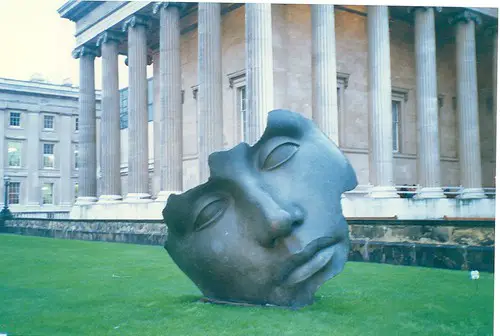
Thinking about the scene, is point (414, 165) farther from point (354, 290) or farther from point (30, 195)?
point (30, 195)

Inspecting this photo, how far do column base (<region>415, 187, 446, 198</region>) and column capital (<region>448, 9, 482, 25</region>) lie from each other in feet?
32.8

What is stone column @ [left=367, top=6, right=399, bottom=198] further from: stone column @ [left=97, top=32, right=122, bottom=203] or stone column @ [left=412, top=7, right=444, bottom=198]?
stone column @ [left=97, top=32, right=122, bottom=203]

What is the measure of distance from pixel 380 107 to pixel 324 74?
364cm

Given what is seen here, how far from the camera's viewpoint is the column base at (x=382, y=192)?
26.5 metres

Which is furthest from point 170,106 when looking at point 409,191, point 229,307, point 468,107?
point 229,307

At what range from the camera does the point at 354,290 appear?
8.23 meters

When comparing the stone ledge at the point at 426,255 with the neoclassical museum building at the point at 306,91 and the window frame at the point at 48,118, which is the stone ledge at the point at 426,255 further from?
the window frame at the point at 48,118

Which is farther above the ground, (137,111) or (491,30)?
(491,30)

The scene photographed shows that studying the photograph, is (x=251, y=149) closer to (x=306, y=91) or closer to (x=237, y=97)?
(x=306, y=91)

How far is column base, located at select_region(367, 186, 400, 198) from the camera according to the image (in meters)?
26.5

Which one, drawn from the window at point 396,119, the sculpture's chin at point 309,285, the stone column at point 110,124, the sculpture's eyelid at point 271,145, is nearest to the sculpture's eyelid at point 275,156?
the sculpture's eyelid at point 271,145

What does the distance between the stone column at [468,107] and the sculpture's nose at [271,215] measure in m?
26.7

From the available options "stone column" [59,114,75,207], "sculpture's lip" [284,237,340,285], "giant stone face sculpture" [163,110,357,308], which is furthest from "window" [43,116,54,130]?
"sculpture's lip" [284,237,340,285]

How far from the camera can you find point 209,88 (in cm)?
2594
